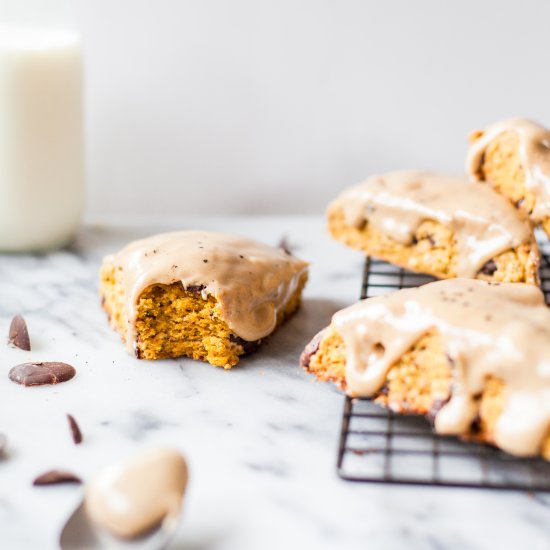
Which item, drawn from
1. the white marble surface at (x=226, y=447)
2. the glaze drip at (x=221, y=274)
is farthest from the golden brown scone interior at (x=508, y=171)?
the glaze drip at (x=221, y=274)

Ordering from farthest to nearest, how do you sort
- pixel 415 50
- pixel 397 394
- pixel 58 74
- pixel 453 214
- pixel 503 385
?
1. pixel 415 50
2. pixel 58 74
3. pixel 453 214
4. pixel 397 394
5. pixel 503 385

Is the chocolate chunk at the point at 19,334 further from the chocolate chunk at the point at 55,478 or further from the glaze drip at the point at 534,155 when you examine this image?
the glaze drip at the point at 534,155

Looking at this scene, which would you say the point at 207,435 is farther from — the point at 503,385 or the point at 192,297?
the point at 503,385

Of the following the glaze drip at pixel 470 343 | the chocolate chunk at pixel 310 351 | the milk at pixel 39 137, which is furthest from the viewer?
the milk at pixel 39 137

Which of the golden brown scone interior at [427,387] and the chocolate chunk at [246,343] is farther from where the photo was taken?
the chocolate chunk at [246,343]

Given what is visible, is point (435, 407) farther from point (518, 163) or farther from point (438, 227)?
point (518, 163)

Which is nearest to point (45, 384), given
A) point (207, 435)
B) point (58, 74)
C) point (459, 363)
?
point (207, 435)

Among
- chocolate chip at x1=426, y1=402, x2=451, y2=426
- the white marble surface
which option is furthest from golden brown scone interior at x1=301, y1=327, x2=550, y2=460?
the white marble surface
